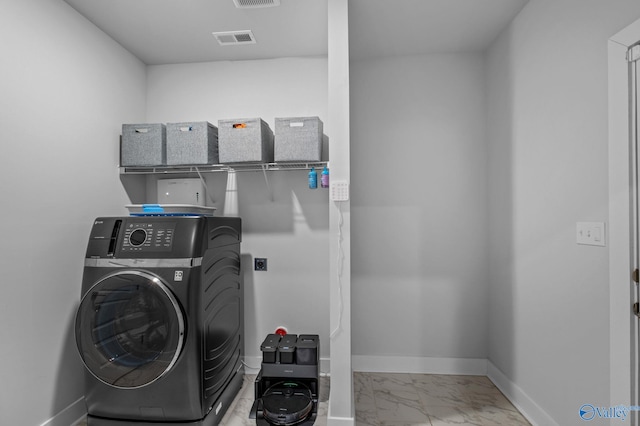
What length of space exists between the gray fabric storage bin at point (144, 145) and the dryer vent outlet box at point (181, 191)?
315 mm

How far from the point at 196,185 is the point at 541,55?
2.47 m

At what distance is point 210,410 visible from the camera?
171cm

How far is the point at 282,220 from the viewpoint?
2.48m

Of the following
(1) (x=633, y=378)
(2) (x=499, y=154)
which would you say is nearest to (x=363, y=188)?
(2) (x=499, y=154)

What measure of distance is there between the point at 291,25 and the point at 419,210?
5.41ft

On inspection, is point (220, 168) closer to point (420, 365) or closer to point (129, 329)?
point (129, 329)

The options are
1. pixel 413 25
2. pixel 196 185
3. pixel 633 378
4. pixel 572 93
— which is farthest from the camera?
pixel 196 185

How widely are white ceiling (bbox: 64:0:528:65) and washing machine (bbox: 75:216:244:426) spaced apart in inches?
52.6

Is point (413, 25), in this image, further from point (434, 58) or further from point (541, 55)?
point (541, 55)

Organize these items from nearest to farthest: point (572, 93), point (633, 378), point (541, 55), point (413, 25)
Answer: point (633, 378) < point (572, 93) < point (541, 55) < point (413, 25)

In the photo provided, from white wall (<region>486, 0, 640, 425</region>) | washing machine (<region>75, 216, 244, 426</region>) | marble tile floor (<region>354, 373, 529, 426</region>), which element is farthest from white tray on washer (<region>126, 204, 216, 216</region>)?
white wall (<region>486, 0, 640, 425</region>)

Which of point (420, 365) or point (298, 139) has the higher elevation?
point (298, 139)

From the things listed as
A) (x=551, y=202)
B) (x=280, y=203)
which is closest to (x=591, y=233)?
(x=551, y=202)

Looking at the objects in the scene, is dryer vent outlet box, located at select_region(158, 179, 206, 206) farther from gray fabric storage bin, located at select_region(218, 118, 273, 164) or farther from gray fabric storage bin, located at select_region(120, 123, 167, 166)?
gray fabric storage bin, located at select_region(218, 118, 273, 164)
